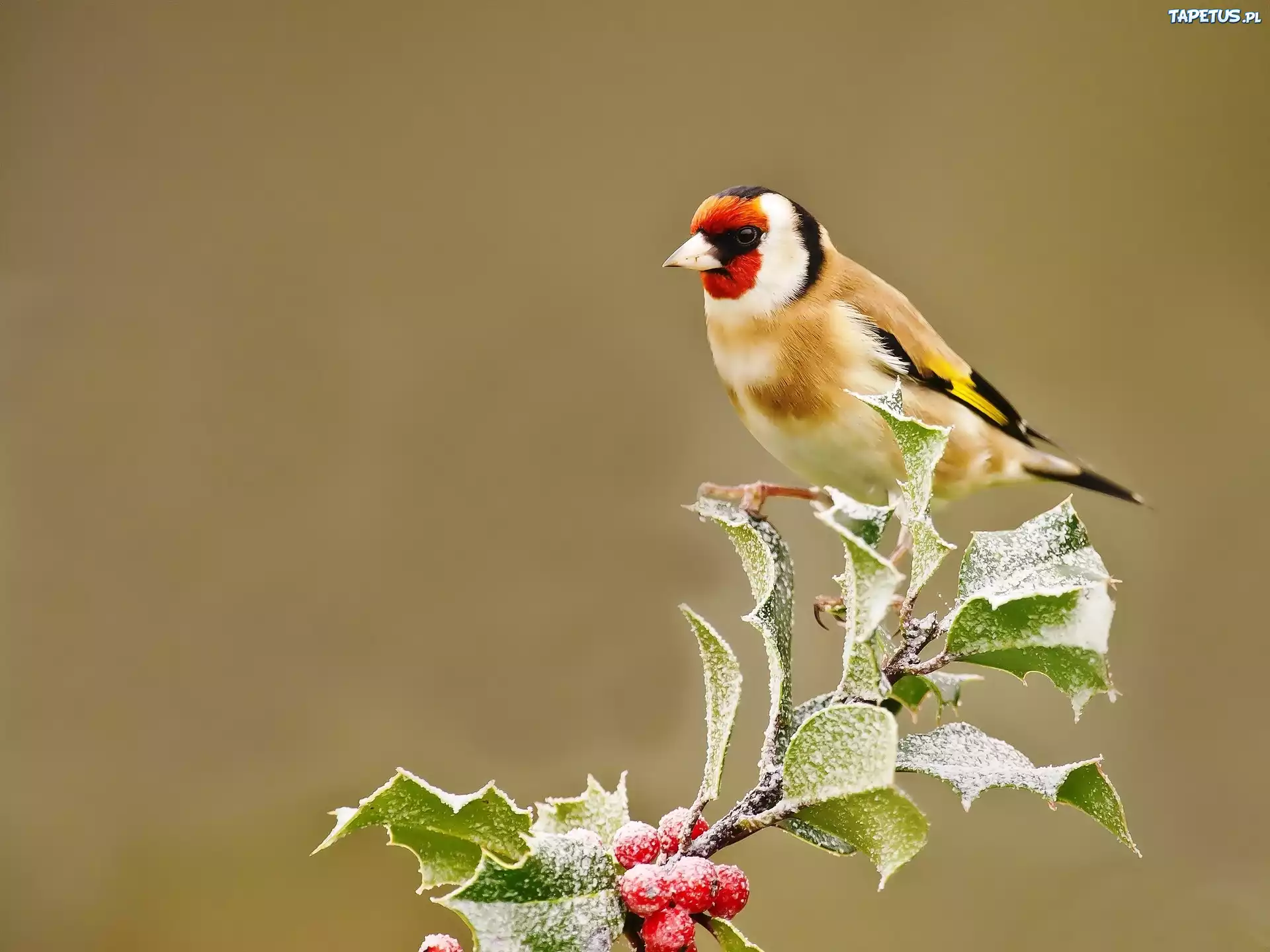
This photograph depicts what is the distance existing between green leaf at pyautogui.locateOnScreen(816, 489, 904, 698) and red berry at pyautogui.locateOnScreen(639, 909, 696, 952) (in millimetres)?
77

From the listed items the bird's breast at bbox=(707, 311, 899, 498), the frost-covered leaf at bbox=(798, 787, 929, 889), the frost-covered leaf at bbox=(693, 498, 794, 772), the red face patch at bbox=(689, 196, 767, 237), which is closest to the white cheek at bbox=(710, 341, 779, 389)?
the bird's breast at bbox=(707, 311, 899, 498)

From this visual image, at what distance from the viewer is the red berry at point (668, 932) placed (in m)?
0.30

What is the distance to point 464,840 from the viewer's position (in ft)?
1.08

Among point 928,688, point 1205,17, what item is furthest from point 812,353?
point 1205,17

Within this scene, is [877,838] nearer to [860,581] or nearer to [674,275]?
[860,581]

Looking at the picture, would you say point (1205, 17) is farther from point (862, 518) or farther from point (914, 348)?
point (862, 518)

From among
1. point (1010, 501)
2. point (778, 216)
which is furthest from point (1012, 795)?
point (778, 216)

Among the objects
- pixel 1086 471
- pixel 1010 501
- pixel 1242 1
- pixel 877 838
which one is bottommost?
pixel 1010 501

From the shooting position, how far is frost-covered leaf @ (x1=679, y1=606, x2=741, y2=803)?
0.34 m

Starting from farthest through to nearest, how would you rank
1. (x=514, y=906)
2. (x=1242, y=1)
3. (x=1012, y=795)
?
(x=1242, y=1), (x=1012, y=795), (x=514, y=906)

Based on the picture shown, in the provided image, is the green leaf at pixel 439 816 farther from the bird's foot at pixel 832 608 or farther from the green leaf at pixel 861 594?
the bird's foot at pixel 832 608

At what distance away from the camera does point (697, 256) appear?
0.77 meters

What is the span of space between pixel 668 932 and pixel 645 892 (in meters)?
0.01

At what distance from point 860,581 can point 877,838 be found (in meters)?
0.07
